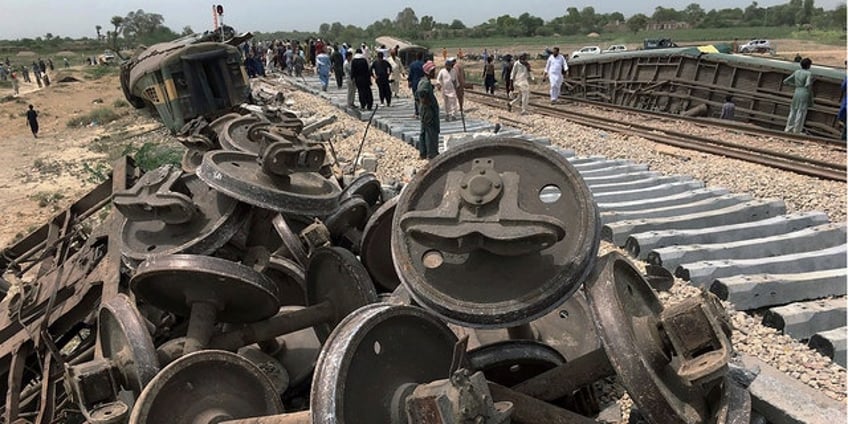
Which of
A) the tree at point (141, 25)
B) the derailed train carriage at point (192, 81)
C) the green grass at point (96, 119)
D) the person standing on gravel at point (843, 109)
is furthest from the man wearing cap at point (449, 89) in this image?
the tree at point (141, 25)

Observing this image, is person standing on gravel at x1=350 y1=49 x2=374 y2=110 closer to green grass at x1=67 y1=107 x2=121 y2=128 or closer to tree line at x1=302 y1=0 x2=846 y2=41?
green grass at x1=67 y1=107 x2=121 y2=128

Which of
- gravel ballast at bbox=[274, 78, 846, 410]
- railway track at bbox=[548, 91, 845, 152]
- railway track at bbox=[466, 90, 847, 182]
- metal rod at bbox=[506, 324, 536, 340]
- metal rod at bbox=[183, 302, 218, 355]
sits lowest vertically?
railway track at bbox=[548, 91, 845, 152]

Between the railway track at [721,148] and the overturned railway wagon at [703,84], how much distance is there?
179 inches

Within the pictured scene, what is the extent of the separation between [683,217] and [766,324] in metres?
2.23

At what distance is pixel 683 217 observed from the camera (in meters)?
6.17

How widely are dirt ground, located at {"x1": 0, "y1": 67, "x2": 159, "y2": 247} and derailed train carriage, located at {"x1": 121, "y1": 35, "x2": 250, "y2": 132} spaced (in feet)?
10.3

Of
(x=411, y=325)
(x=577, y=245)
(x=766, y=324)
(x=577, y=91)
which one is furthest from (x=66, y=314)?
(x=577, y=91)

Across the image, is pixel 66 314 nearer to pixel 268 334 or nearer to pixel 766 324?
pixel 268 334

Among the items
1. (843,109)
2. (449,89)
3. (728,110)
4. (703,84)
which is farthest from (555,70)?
(843,109)

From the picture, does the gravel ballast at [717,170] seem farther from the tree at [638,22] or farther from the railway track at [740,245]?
the tree at [638,22]

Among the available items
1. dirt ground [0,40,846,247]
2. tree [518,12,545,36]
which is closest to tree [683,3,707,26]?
tree [518,12,545,36]

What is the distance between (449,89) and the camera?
13.8 meters

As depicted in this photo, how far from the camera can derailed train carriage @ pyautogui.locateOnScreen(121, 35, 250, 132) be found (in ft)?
48.6

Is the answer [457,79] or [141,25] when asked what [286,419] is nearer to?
[457,79]
